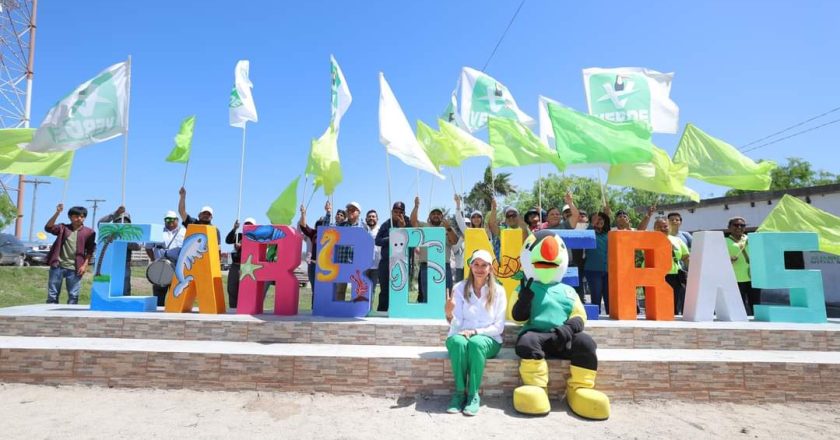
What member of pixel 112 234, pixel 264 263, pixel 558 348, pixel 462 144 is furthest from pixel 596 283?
pixel 112 234

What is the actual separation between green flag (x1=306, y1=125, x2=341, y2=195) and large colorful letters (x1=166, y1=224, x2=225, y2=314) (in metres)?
1.85

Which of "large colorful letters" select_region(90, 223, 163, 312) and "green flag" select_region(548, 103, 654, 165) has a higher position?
"green flag" select_region(548, 103, 654, 165)

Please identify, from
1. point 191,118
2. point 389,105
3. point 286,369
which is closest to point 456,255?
point 389,105

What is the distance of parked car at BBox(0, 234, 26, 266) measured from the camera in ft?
65.0

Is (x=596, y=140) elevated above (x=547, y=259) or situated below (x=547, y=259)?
above

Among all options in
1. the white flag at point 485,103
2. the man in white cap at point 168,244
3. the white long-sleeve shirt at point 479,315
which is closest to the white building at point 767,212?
the white flag at point 485,103

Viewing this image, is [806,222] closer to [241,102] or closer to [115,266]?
[241,102]

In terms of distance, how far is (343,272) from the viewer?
6520 mm

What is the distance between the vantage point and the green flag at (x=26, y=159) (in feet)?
22.8

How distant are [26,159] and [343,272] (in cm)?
561

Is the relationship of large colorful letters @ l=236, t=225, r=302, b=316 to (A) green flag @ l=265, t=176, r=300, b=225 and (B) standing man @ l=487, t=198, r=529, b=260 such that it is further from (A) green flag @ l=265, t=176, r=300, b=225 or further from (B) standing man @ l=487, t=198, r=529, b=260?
(B) standing man @ l=487, t=198, r=529, b=260

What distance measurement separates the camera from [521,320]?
4816mm

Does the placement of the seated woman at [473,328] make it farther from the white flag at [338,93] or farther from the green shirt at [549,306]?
the white flag at [338,93]

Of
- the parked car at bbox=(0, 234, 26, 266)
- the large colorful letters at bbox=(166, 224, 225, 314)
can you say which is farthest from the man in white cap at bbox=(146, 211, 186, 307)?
the parked car at bbox=(0, 234, 26, 266)
